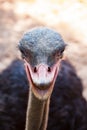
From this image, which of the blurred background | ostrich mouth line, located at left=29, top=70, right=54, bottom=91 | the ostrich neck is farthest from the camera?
the blurred background

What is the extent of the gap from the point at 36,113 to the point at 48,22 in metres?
1.10

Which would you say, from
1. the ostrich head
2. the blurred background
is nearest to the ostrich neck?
the ostrich head

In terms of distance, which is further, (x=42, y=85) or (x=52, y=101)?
(x=52, y=101)

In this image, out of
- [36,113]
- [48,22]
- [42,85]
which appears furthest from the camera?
[48,22]

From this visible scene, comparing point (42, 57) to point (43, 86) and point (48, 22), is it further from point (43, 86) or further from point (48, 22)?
point (48, 22)

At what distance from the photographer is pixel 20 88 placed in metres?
2.24

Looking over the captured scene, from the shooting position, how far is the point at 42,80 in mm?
1516

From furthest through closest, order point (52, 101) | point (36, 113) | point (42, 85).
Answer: point (52, 101), point (36, 113), point (42, 85)

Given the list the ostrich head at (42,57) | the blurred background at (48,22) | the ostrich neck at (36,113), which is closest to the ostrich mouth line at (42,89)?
the ostrich head at (42,57)

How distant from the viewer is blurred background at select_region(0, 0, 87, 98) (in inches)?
100

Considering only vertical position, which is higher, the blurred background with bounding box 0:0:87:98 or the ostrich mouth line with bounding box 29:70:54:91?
the ostrich mouth line with bounding box 29:70:54:91

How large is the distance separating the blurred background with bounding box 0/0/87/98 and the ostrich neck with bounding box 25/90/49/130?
653 millimetres

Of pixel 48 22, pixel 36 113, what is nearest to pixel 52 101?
pixel 36 113

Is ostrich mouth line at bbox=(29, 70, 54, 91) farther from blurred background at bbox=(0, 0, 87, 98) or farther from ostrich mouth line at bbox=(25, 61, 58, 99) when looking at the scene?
blurred background at bbox=(0, 0, 87, 98)
